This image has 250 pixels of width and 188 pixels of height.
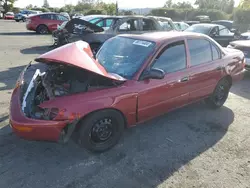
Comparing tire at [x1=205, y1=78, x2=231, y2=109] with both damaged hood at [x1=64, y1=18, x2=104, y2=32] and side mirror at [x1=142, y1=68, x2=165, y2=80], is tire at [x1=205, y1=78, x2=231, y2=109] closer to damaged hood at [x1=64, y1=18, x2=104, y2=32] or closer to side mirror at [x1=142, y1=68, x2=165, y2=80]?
side mirror at [x1=142, y1=68, x2=165, y2=80]

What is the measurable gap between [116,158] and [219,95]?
2.82 meters

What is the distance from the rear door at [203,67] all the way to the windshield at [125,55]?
0.92m

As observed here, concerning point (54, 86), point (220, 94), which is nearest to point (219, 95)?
point (220, 94)

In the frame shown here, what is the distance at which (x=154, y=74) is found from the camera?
10.5 ft

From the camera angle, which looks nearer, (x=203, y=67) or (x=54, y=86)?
(x=54, y=86)

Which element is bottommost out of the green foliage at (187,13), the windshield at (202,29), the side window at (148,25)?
the windshield at (202,29)

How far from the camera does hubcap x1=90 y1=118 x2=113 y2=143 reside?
314 centimetres

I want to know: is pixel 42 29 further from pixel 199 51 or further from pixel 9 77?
pixel 199 51

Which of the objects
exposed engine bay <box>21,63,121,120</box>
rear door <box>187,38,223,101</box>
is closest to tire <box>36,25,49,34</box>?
exposed engine bay <box>21,63,121,120</box>

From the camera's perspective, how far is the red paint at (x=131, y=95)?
281 cm

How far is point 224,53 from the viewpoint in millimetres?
4695

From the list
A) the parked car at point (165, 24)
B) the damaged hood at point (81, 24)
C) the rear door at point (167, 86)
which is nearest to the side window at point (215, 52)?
the rear door at point (167, 86)

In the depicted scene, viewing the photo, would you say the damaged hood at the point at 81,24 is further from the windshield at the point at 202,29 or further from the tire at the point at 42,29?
the tire at the point at 42,29

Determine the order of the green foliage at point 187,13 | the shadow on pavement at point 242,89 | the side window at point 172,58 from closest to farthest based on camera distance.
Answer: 1. the side window at point 172,58
2. the shadow on pavement at point 242,89
3. the green foliage at point 187,13
